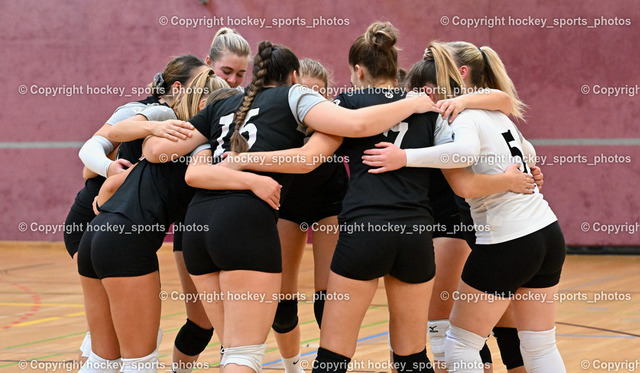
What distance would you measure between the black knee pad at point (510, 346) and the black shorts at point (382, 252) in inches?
29.2

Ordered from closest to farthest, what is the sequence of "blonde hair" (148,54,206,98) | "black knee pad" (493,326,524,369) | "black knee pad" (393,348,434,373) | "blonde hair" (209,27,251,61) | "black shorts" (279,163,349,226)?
"black knee pad" (393,348,434,373)
"black knee pad" (493,326,524,369)
"blonde hair" (148,54,206,98)
"black shorts" (279,163,349,226)
"blonde hair" (209,27,251,61)

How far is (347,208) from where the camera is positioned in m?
2.71

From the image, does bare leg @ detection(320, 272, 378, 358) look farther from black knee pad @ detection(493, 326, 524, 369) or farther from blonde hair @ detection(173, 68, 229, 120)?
blonde hair @ detection(173, 68, 229, 120)

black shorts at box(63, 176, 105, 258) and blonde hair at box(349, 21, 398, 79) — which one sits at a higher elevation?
blonde hair at box(349, 21, 398, 79)

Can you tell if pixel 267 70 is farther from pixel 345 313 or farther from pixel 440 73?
pixel 345 313

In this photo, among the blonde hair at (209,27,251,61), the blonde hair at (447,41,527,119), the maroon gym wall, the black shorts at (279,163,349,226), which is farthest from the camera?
the maroon gym wall

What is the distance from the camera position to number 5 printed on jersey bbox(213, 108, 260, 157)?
2.72 m

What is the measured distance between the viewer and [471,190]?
9.19 feet

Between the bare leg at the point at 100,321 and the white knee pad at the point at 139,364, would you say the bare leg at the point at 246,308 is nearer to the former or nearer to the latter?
the white knee pad at the point at 139,364

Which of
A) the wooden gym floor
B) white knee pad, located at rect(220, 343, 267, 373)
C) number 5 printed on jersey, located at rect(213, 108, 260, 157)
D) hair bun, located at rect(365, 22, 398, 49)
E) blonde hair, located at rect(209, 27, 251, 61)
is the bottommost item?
the wooden gym floor

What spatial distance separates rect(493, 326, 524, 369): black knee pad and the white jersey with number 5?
58 cm

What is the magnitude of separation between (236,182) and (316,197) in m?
1.04

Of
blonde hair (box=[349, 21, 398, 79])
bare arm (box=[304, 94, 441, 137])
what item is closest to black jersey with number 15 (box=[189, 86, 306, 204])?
bare arm (box=[304, 94, 441, 137])

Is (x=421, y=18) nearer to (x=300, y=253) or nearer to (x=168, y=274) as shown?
(x=168, y=274)
